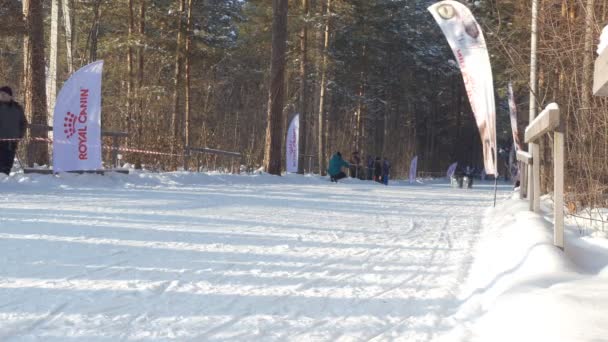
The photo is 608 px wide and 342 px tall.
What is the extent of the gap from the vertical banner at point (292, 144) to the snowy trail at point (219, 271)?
13.1 meters

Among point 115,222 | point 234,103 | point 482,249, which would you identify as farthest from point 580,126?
point 234,103

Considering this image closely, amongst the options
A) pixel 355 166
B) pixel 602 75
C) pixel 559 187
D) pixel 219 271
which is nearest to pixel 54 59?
pixel 219 271

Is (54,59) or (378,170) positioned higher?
(54,59)

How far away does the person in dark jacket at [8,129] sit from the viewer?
11.8 m

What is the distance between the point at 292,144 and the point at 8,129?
40.6 ft

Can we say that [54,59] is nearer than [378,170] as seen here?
Yes

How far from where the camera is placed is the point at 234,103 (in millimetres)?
46250

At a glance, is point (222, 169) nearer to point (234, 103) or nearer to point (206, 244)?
point (206, 244)

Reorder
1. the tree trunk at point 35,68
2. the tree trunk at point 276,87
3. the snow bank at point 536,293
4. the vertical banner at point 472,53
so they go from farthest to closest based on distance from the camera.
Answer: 1. the tree trunk at point 276,87
2. the tree trunk at point 35,68
3. the vertical banner at point 472,53
4. the snow bank at point 536,293

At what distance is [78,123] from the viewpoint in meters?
12.0

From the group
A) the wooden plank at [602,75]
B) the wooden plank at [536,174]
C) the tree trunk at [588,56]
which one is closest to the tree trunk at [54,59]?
the wooden plank at [536,174]

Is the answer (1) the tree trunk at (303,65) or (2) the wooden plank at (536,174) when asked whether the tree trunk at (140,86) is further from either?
(2) the wooden plank at (536,174)

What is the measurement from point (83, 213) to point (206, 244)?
2.52m

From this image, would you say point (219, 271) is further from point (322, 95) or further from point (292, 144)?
point (322, 95)
